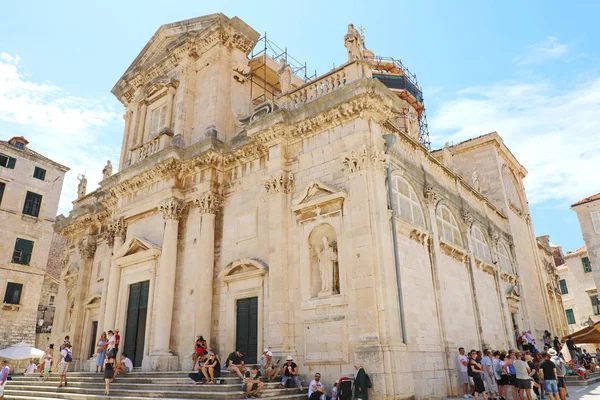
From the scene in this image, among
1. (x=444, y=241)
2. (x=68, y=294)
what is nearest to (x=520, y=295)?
(x=444, y=241)

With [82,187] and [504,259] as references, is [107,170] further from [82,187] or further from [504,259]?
[504,259]

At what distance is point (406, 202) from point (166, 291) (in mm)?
8805

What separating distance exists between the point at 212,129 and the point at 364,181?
7318mm

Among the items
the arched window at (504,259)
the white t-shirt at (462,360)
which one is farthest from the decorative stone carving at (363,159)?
the arched window at (504,259)

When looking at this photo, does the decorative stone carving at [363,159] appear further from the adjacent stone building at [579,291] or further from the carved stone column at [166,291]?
the adjacent stone building at [579,291]

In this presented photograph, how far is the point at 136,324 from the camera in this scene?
16.1 meters

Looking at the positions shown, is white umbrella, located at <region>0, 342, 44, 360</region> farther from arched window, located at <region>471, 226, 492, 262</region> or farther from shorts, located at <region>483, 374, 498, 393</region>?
arched window, located at <region>471, 226, 492, 262</region>

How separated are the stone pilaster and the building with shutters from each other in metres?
20.0

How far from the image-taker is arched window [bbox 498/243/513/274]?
21.3 m

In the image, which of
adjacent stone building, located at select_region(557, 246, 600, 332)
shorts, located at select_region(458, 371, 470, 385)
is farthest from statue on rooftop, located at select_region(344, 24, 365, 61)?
adjacent stone building, located at select_region(557, 246, 600, 332)

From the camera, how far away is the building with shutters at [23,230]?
94.7 feet

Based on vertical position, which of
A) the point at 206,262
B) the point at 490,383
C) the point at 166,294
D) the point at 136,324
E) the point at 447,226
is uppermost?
the point at 447,226

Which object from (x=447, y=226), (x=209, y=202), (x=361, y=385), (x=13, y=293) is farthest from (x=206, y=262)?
(x=13, y=293)

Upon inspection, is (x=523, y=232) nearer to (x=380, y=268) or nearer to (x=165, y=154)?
(x=380, y=268)
